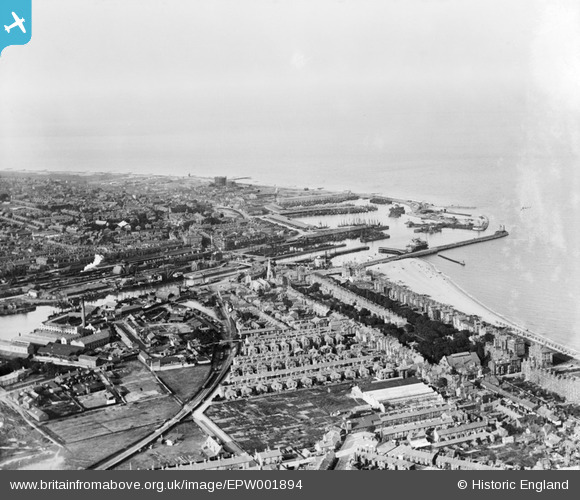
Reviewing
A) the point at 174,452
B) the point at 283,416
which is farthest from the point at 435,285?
the point at 174,452

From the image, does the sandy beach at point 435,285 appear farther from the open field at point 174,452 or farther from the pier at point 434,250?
the open field at point 174,452

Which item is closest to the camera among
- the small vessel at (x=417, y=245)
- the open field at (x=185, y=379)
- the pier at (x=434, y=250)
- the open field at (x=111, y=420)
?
the open field at (x=111, y=420)

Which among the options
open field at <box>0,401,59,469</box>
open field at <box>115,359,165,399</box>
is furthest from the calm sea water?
open field at <box>0,401,59,469</box>

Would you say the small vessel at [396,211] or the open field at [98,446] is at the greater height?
the small vessel at [396,211]

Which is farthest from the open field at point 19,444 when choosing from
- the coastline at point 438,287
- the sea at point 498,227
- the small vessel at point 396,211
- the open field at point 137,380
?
the small vessel at point 396,211

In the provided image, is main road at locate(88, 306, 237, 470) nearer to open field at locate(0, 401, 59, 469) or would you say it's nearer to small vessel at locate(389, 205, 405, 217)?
open field at locate(0, 401, 59, 469)

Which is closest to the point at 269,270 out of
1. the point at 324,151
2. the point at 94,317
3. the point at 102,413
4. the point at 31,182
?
the point at 94,317

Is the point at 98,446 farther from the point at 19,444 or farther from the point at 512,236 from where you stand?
the point at 512,236
